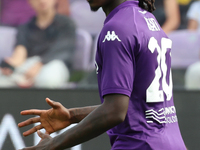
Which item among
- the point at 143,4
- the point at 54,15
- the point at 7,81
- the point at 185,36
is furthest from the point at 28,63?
the point at 143,4

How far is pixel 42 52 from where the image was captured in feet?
16.2

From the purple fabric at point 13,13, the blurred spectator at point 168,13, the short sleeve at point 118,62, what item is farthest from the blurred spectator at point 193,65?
the short sleeve at point 118,62

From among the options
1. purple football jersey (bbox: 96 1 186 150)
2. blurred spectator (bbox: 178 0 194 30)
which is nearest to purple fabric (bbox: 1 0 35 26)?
blurred spectator (bbox: 178 0 194 30)

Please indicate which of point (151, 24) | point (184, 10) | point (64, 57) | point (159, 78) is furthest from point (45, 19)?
point (159, 78)

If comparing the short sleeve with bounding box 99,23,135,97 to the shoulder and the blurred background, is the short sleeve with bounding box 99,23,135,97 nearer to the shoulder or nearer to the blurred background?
the blurred background

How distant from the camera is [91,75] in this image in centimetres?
478

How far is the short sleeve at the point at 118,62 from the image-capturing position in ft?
5.53

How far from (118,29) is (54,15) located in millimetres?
3207

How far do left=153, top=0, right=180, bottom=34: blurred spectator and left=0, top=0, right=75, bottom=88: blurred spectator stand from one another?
1.21m

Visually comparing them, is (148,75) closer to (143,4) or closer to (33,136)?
(143,4)

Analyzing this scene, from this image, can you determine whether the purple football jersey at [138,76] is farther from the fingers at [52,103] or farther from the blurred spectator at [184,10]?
the blurred spectator at [184,10]

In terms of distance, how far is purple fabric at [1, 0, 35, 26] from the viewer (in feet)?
16.3

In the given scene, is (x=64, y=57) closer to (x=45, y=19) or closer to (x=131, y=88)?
(x=45, y=19)

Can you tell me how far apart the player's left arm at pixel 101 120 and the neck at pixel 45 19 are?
3.29 meters
